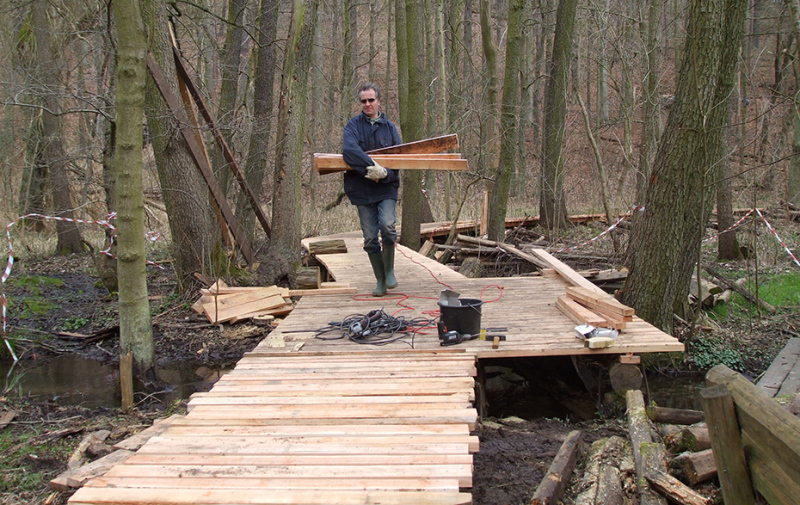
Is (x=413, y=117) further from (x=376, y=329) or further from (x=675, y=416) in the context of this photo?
(x=675, y=416)

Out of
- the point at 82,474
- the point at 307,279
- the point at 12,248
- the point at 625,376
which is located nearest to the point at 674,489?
the point at 625,376

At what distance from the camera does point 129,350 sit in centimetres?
587

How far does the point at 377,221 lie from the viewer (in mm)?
7012

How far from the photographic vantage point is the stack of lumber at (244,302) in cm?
809

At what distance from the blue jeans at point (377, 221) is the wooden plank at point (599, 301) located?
2.06m

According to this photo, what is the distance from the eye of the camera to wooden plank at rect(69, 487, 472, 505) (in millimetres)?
2764

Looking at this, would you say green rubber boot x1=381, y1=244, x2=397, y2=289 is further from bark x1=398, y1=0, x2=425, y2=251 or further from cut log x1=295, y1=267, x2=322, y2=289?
bark x1=398, y1=0, x2=425, y2=251

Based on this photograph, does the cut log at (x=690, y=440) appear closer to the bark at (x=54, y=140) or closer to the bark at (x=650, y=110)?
the bark at (x=650, y=110)

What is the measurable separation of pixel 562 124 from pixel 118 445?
1159 centimetres

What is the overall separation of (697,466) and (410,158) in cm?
417

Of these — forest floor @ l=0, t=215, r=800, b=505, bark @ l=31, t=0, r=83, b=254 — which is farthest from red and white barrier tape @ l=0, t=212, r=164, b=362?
bark @ l=31, t=0, r=83, b=254

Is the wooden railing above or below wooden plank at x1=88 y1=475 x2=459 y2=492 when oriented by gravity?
above

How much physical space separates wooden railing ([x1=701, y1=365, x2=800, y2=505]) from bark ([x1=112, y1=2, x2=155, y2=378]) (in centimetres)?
479

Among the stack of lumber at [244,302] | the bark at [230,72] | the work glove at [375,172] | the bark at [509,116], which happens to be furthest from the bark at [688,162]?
the bark at [230,72]
